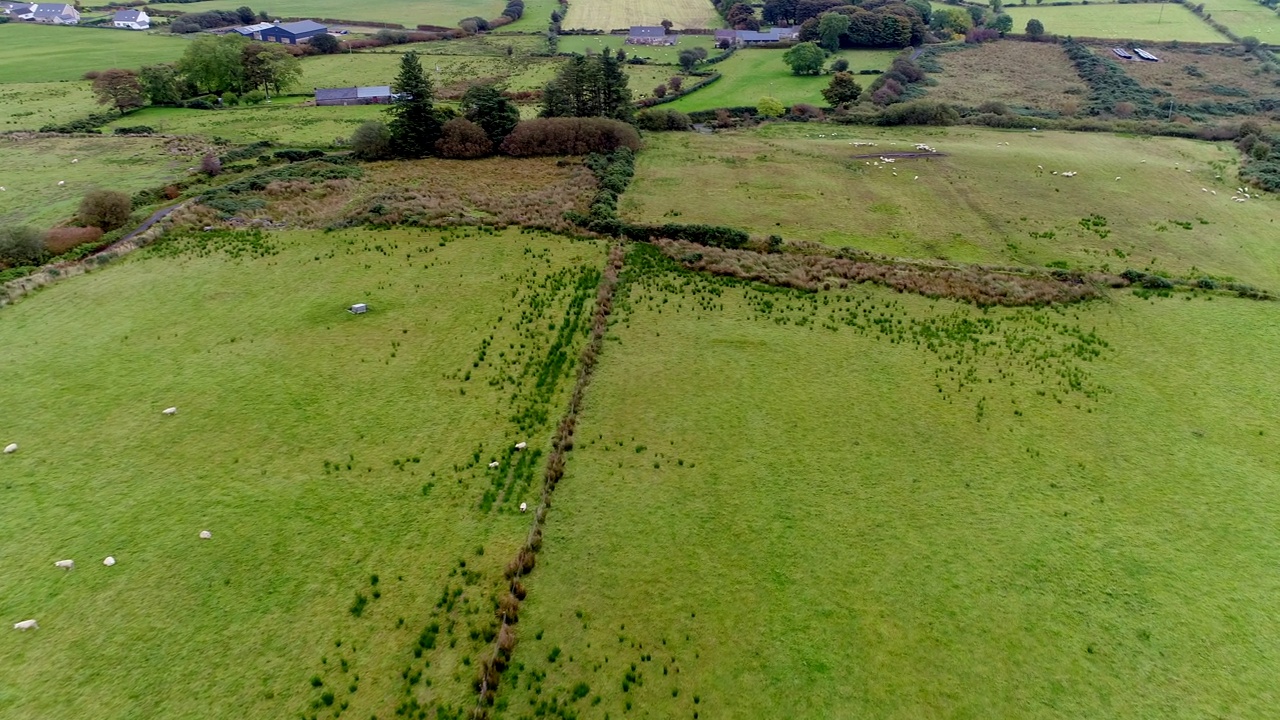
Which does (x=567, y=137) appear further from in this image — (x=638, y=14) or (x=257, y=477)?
(x=638, y=14)

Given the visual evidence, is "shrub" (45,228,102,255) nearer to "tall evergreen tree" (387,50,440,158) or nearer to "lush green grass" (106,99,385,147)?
"lush green grass" (106,99,385,147)

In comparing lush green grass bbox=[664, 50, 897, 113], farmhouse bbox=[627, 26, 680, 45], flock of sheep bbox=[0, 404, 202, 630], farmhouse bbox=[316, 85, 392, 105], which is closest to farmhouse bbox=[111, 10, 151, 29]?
farmhouse bbox=[316, 85, 392, 105]

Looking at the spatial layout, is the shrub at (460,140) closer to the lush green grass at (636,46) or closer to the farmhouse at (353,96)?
the farmhouse at (353,96)

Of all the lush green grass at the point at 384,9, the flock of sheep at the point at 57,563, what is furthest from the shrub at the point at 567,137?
the lush green grass at the point at 384,9

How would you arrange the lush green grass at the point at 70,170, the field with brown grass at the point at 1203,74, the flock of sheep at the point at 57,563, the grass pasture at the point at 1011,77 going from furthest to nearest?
1. the grass pasture at the point at 1011,77
2. the field with brown grass at the point at 1203,74
3. the lush green grass at the point at 70,170
4. the flock of sheep at the point at 57,563

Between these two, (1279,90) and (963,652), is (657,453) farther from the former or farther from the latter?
(1279,90)

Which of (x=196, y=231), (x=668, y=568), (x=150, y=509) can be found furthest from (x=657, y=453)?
(x=196, y=231)
